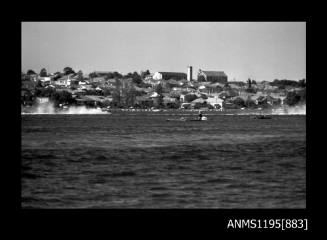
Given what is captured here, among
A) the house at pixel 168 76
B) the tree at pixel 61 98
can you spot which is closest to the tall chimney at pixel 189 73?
the house at pixel 168 76

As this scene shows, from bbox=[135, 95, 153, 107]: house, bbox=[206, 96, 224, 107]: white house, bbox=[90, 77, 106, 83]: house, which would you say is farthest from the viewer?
bbox=[90, 77, 106, 83]: house

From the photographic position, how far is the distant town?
13475 cm

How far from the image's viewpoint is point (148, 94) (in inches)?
5950

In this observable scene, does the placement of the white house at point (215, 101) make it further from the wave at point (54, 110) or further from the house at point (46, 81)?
the house at point (46, 81)

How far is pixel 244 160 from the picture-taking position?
81.6 ft

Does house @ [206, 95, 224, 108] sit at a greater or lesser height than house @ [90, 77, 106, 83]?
lesser

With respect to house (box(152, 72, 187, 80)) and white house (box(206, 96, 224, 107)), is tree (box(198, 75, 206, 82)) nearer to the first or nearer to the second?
house (box(152, 72, 187, 80))

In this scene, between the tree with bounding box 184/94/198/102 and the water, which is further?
the tree with bounding box 184/94/198/102

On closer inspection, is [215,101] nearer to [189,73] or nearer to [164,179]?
[189,73]

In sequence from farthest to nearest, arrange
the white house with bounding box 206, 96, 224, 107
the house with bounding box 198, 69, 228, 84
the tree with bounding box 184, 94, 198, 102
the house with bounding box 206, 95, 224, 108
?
1. the house with bounding box 198, 69, 228, 84
2. the tree with bounding box 184, 94, 198, 102
3. the white house with bounding box 206, 96, 224, 107
4. the house with bounding box 206, 95, 224, 108

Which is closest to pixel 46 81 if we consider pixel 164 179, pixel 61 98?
pixel 61 98

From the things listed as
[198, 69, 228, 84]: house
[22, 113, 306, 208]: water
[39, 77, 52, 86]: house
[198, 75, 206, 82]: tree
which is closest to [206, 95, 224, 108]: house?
[39, 77, 52, 86]: house
